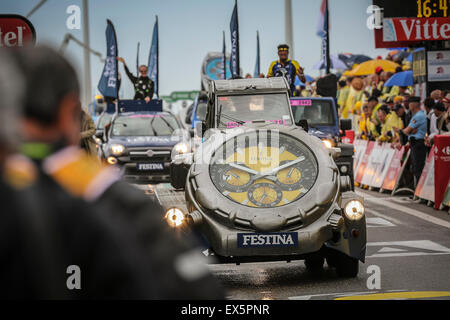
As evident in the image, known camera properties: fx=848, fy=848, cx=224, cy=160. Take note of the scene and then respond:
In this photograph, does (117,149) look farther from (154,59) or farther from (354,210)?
(154,59)

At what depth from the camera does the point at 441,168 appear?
15000mm

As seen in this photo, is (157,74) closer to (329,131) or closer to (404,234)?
(329,131)

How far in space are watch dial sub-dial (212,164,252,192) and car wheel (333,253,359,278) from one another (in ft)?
3.78

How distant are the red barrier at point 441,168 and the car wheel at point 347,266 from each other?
7.10 metres

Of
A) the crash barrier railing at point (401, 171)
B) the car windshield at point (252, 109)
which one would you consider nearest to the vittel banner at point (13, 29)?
the car windshield at point (252, 109)

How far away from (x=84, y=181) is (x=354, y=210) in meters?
6.21

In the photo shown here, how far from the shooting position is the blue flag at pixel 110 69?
26.4 metres

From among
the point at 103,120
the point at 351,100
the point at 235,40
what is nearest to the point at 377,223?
the point at 351,100

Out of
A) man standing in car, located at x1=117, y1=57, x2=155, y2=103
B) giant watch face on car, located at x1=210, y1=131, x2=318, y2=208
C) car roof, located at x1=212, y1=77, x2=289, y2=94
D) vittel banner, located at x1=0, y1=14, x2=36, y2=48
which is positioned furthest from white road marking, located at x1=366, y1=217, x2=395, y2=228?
man standing in car, located at x1=117, y1=57, x2=155, y2=103

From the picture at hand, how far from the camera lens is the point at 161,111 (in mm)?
19922

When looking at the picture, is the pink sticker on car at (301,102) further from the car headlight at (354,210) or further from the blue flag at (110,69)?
the blue flag at (110,69)

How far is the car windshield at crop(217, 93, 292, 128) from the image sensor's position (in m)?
10.7
